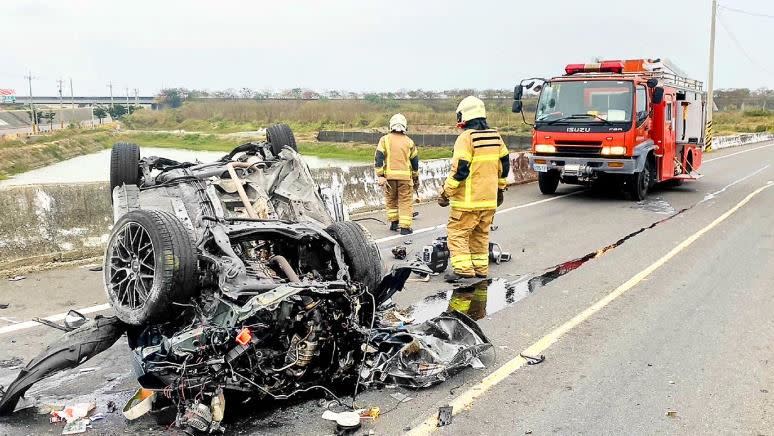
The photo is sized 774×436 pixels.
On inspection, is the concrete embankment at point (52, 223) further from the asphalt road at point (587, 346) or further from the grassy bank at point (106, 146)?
the grassy bank at point (106, 146)

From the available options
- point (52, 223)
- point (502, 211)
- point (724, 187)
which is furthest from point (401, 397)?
point (724, 187)

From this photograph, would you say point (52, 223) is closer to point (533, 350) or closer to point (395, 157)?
point (395, 157)

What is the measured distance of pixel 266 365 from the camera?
Answer: 381cm

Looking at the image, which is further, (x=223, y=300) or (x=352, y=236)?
(x=352, y=236)

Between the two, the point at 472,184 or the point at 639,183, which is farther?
the point at 639,183

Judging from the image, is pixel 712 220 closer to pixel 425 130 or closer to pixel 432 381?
pixel 432 381

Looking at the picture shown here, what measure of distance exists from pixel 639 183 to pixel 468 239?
25.9 ft

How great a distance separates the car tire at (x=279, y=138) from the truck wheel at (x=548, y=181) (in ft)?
28.1

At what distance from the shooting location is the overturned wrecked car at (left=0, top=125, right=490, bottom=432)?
3662 mm

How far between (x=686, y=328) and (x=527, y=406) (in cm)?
224

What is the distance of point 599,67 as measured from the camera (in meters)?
14.2

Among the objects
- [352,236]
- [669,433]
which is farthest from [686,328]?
[352,236]

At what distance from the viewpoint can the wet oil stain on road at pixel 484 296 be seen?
5.99 metres

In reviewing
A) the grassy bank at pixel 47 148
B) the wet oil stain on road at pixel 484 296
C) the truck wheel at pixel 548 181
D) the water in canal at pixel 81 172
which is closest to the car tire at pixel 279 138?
the wet oil stain on road at pixel 484 296
